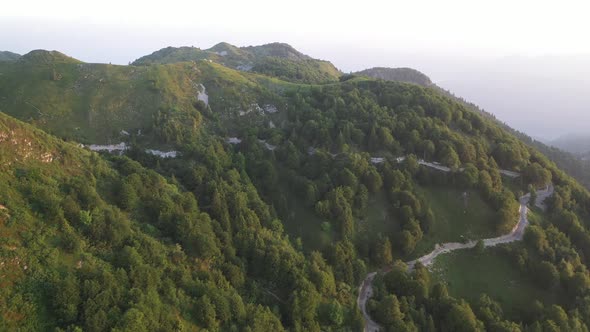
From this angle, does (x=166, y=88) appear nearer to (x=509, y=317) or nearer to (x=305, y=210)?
(x=305, y=210)

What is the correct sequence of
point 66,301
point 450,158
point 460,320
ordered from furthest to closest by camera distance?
1. point 450,158
2. point 460,320
3. point 66,301

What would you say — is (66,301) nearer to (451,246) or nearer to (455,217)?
(451,246)

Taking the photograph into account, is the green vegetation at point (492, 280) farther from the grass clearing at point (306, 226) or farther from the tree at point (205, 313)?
the tree at point (205, 313)

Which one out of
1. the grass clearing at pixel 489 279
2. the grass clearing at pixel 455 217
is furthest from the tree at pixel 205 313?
the grass clearing at pixel 455 217

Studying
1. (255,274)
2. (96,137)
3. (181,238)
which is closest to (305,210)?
(255,274)

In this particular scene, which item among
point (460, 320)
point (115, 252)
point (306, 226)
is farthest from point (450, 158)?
point (115, 252)
